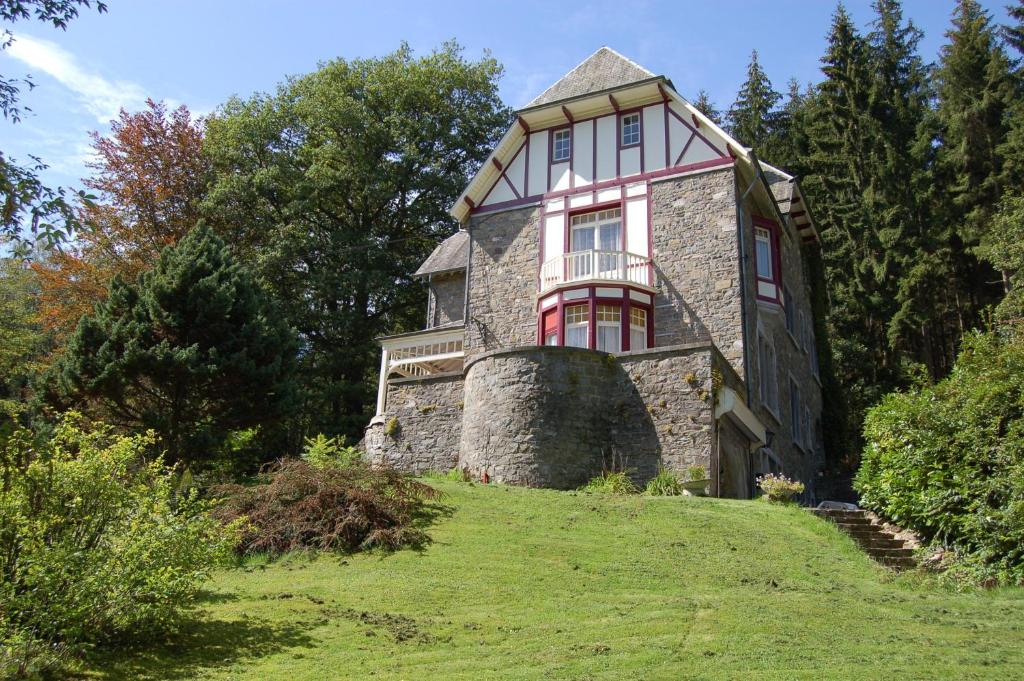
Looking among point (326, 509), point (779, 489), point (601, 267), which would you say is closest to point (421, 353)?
point (601, 267)

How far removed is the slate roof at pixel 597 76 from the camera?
24711 mm

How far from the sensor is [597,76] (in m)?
25.3

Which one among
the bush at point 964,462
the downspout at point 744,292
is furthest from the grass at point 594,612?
the downspout at point 744,292

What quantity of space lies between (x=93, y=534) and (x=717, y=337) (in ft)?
53.4

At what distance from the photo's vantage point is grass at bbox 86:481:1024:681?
26.5ft

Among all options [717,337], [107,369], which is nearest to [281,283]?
[107,369]

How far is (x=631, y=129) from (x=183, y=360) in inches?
512

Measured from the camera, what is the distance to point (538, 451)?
61.0 feet

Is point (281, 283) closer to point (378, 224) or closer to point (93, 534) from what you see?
point (378, 224)

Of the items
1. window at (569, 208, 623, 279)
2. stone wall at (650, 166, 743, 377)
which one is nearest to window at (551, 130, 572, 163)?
window at (569, 208, 623, 279)

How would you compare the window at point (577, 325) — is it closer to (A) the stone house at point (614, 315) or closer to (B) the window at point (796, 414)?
(A) the stone house at point (614, 315)

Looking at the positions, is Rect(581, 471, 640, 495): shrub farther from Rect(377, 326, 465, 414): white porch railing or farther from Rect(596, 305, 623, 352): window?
Rect(377, 326, 465, 414): white porch railing

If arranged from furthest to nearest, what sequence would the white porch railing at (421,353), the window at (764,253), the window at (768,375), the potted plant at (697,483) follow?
the white porch railing at (421,353)
the window at (764,253)
the window at (768,375)
the potted plant at (697,483)

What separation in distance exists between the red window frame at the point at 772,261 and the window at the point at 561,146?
5426mm
